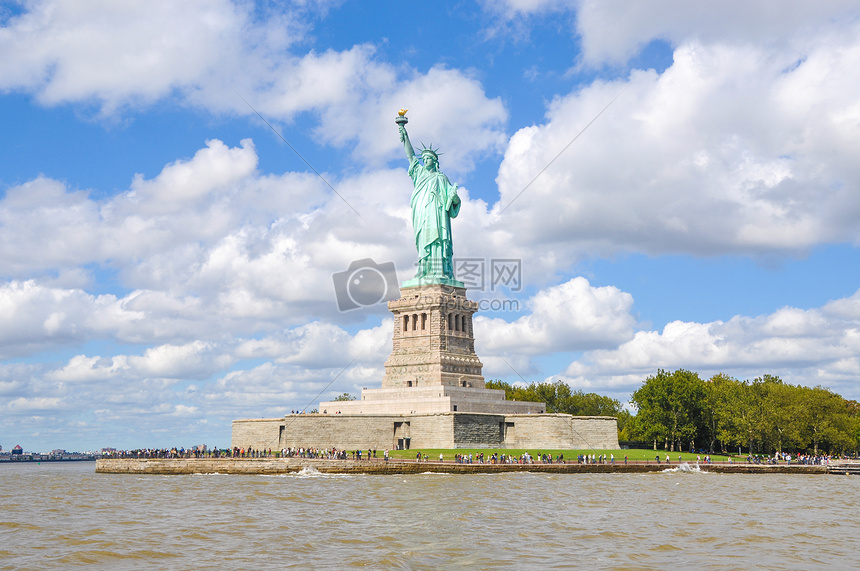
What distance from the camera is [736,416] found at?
70.8 m

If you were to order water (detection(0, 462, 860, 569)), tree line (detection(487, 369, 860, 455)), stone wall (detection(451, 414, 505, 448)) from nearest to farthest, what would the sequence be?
water (detection(0, 462, 860, 569)), stone wall (detection(451, 414, 505, 448)), tree line (detection(487, 369, 860, 455))

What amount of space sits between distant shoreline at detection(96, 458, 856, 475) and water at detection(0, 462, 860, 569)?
449 centimetres

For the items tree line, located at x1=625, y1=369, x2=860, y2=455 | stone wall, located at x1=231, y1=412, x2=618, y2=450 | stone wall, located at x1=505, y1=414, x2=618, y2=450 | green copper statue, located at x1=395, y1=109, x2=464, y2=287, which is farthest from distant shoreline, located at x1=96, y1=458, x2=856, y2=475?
→ green copper statue, located at x1=395, y1=109, x2=464, y2=287

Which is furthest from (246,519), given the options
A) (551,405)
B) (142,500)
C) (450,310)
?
(551,405)

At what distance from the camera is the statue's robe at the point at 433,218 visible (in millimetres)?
63719

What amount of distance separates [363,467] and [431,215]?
24.2 metres

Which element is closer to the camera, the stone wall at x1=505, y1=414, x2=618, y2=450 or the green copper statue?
the stone wall at x1=505, y1=414, x2=618, y2=450

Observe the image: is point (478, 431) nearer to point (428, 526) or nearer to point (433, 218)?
point (433, 218)

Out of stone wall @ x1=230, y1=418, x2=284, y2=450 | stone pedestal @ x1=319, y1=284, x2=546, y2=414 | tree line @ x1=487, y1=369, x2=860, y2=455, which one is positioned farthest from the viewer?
tree line @ x1=487, y1=369, x2=860, y2=455

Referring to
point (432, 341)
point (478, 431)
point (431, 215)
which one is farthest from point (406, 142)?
point (478, 431)

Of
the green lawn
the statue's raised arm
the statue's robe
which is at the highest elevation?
the statue's raised arm

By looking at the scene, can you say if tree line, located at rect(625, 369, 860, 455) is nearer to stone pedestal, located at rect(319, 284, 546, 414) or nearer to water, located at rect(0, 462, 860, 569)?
stone pedestal, located at rect(319, 284, 546, 414)

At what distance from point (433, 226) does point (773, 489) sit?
32.0 metres

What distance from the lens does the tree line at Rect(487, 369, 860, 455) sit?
228 ft
